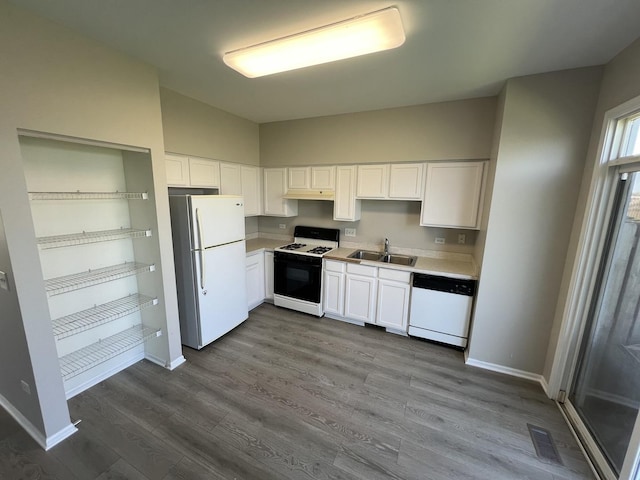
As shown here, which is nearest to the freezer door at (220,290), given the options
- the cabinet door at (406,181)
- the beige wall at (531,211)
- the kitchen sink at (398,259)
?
the kitchen sink at (398,259)

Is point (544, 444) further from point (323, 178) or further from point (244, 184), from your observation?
point (244, 184)

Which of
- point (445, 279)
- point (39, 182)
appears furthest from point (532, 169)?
point (39, 182)

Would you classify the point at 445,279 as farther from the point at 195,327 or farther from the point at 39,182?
the point at 39,182

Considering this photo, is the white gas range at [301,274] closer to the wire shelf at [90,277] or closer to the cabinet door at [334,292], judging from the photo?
the cabinet door at [334,292]

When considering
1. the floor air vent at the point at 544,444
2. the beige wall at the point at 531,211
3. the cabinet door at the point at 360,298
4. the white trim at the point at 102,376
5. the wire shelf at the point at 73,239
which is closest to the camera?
the floor air vent at the point at 544,444

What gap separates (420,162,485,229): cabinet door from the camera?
2891mm

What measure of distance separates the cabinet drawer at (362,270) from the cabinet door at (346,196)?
0.68m

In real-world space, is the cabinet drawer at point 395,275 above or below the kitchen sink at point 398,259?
below

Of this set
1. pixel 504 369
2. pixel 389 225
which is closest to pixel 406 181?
pixel 389 225

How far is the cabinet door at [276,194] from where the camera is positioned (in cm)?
397

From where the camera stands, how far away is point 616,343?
5.90ft

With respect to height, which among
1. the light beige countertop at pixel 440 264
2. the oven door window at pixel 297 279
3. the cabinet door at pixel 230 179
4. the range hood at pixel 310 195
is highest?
the cabinet door at pixel 230 179

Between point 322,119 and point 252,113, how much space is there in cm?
94

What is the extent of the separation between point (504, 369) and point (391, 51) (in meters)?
3.04
